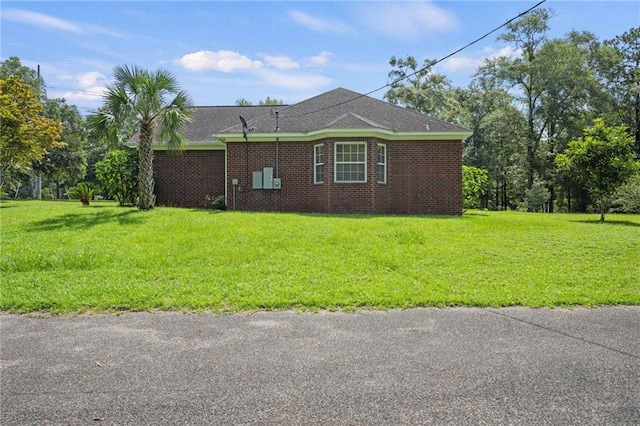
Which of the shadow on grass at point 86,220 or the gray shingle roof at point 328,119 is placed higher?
the gray shingle roof at point 328,119

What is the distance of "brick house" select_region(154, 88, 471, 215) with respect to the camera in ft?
47.9

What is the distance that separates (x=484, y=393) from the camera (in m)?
3.07

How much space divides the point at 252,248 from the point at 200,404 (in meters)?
5.41

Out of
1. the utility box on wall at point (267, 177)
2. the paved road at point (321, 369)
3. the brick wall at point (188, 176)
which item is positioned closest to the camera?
the paved road at point (321, 369)

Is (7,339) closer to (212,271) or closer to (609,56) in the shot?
(212,271)

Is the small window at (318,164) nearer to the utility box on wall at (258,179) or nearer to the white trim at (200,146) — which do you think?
the utility box on wall at (258,179)

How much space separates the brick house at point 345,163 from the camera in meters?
14.6

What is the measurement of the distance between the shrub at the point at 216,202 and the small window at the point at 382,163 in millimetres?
6286

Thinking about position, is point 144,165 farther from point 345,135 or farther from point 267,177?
point 345,135

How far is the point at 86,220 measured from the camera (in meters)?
10.9

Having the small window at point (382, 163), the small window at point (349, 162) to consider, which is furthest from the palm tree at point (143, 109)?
the small window at point (382, 163)

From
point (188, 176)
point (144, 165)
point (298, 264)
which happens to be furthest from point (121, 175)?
point (298, 264)

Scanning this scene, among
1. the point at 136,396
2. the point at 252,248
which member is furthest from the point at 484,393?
the point at 252,248

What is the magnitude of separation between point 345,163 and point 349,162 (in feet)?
0.48
